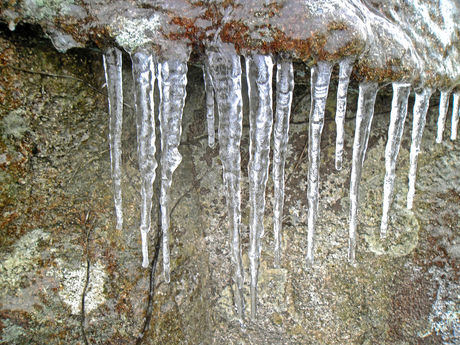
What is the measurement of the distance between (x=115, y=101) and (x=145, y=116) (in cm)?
10

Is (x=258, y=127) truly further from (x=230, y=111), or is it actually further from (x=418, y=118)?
(x=418, y=118)

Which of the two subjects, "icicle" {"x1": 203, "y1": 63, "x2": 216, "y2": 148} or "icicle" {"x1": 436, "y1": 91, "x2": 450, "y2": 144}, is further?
"icicle" {"x1": 436, "y1": 91, "x2": 450, "y2": 144}

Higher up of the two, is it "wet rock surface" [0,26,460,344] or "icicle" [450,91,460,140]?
"icicle" [450,91,460,140]

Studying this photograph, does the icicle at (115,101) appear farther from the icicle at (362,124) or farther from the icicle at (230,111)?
the icicle at (362,124)

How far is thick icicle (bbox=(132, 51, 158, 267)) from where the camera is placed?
0.84 metres

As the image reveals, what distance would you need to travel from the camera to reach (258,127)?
0.90 meters

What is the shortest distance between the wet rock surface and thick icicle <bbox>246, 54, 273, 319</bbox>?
36 centimetres

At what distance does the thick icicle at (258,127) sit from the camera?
822 millimetres

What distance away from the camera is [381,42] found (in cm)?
89

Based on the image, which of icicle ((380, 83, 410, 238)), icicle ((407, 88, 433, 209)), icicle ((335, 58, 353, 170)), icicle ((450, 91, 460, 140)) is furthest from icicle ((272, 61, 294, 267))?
icicle ((450, 91, 460, 140))

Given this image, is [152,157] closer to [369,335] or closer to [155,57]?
[155,57]

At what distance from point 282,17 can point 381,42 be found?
0.29m

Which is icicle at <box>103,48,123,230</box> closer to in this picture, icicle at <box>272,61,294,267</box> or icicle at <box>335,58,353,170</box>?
icicle at <box>272,61,294,267</box>

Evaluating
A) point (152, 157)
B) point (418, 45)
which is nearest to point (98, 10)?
point (152, 157)
